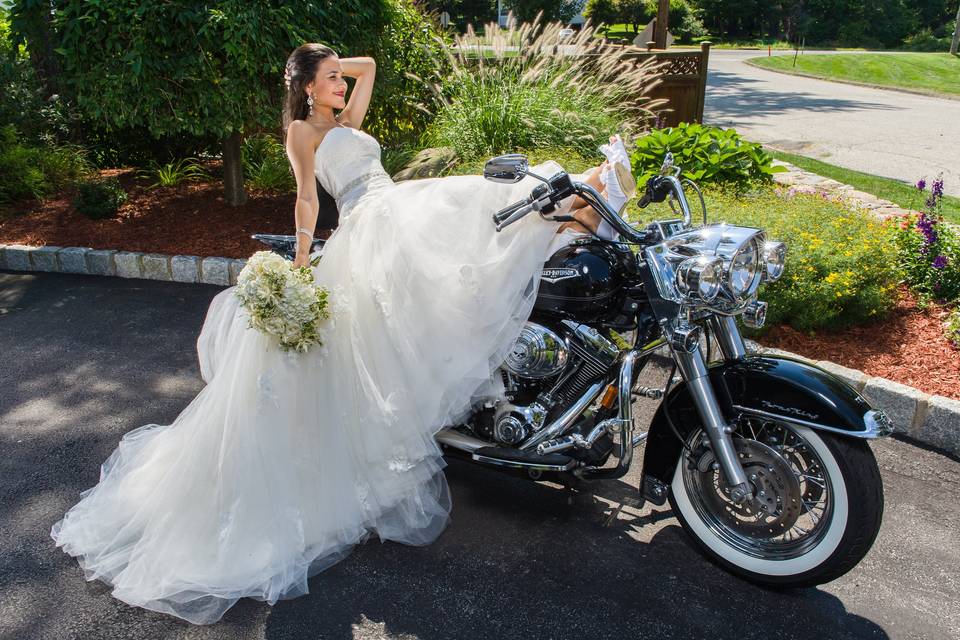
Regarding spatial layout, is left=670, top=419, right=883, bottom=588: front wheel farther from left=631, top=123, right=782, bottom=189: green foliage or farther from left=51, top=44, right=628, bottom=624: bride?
left=631, top=123, right=782, bottom=189: green foliage

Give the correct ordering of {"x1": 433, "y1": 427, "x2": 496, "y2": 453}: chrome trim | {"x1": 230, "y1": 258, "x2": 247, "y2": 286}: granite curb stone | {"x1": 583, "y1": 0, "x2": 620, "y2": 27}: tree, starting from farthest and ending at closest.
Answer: {"x1": 583, "y1": 0, "x2": 620, "y2": 27}: tree
{"x1": 230, "y1": 258, "x2": 247, "y2": 286}: granite curb stone
{"x1": 433, "y1": 427, "x2": 496, "y2": 453}: chrome trim

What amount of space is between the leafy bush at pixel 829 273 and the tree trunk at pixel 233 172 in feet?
15.9

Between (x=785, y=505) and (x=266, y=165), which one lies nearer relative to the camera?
(x=785, y=505)

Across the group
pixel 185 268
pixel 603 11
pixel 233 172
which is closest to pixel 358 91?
pixel 185 268

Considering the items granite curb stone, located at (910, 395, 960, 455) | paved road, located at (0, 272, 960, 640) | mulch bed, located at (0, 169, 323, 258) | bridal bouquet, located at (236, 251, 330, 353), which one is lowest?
paved road, located at (0, 272, 960, 640)

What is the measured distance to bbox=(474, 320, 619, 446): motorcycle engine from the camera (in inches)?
124

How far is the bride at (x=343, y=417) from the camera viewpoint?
3094mm

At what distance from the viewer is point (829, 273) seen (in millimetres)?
4910

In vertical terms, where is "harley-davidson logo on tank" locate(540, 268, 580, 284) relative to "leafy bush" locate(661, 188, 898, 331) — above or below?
above

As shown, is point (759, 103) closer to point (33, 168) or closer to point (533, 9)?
point (33, 168)

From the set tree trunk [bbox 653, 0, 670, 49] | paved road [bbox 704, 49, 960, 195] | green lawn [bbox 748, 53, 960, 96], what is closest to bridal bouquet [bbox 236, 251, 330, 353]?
paved road [bbox 704, 49, 960, 195]

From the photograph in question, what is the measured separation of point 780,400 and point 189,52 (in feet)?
19.3

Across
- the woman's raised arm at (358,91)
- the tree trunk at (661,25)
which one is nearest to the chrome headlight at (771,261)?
the woman's raised arm at (358,91)

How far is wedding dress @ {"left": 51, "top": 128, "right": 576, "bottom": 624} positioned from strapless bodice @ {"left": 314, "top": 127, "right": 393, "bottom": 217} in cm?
35
